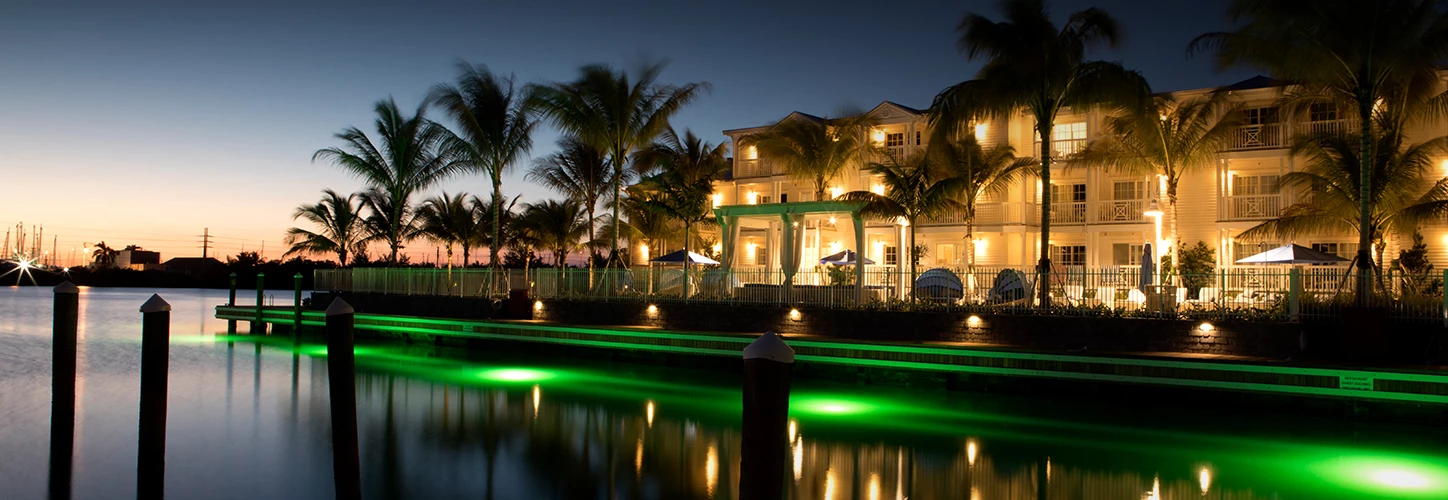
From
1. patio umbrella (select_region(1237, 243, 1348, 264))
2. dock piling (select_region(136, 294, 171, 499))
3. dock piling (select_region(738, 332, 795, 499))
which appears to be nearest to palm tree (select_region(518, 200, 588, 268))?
patio umbrella (select_region(1237, 243, 1348, 264))

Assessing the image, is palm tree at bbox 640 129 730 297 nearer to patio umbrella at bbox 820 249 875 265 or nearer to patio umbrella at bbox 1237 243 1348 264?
patio umbrella at bbox 820 249 875 265

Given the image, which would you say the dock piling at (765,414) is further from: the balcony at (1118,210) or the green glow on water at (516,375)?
the balcony at (1118,210)

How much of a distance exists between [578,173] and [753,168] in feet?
22.6

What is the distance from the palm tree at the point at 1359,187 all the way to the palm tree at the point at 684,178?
16873 mm

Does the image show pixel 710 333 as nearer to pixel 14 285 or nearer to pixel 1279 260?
pixel 1279 260

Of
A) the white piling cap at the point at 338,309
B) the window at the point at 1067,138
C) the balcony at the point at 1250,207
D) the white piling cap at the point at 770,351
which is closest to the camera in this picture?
the white piling cap at the point at 770,351

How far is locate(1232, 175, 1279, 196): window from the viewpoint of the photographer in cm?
2856

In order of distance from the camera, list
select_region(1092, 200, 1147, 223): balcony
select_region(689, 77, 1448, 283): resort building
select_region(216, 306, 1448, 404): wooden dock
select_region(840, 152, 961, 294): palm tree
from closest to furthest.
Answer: select_region(216, 306, 1448, 404): wooden dock < select_region(840, 152, 961, 294): palm tree < select_region(689, 77, 1448, 283): resort building < select_region(1092, 200, 1147, 223): balcony

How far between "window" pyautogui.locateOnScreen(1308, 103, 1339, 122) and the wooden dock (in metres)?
14.4

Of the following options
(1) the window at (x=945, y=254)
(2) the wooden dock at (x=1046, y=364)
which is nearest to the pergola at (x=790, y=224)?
(2) the wooden dock at (x=1046, y=364)

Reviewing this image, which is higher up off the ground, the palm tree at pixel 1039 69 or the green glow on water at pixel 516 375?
the palm tree at pixel 1039 69

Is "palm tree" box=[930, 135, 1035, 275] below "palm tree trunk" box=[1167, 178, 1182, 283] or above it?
above

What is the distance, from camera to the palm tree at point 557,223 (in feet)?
134

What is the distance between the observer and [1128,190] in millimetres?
30125
